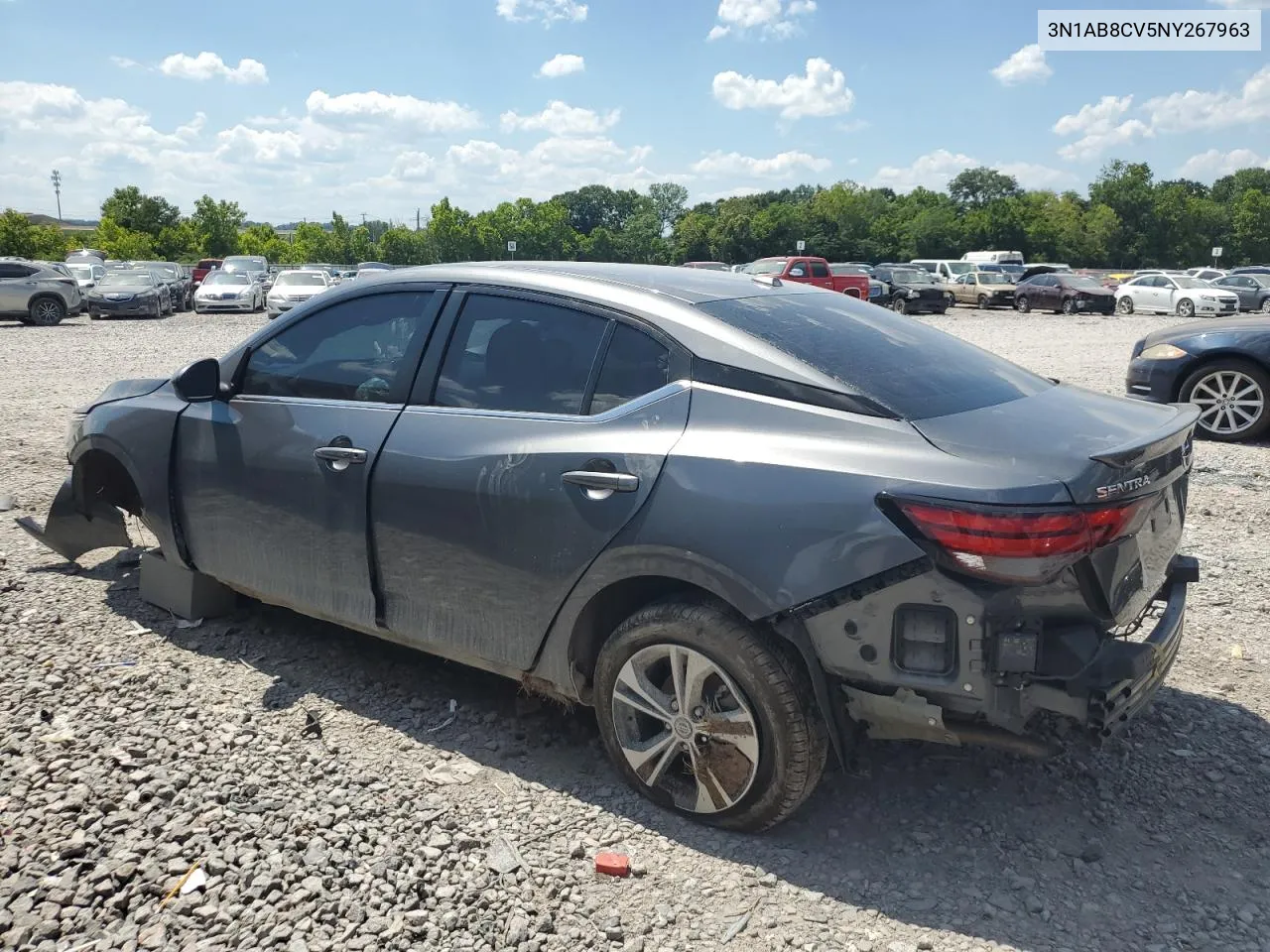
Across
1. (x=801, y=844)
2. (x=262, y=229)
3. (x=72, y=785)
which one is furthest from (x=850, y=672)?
(x=262, y=229)

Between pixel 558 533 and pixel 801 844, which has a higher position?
pixel 558 533

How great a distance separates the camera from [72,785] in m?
3.20

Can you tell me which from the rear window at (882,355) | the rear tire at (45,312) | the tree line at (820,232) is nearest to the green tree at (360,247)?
the tree line at (820,232)

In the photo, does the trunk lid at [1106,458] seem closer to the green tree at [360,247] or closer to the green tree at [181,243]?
the green tree at [181,243]

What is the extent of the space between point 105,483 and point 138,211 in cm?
Result: 8044

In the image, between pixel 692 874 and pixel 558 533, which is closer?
pixel 692 874

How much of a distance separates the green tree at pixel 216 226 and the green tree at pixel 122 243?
4266 mm

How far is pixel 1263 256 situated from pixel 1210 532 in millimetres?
109776

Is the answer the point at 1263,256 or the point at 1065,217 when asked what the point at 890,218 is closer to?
the point at 1065,217

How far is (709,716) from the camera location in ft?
9.55

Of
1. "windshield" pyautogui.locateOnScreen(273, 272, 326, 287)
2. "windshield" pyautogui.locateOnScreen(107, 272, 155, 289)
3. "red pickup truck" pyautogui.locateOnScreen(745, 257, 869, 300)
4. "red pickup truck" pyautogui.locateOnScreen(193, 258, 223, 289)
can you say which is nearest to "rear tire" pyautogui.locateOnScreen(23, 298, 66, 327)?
"windshield" pyautogui.locateOnScreen(107, 272, 155, 289)

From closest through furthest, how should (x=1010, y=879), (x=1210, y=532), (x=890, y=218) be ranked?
(x=1010, y=879) < (x=1210, y=532) < (x=890, y=218)

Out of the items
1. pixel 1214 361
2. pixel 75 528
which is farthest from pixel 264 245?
pixel 75 528

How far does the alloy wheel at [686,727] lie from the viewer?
288 cm
